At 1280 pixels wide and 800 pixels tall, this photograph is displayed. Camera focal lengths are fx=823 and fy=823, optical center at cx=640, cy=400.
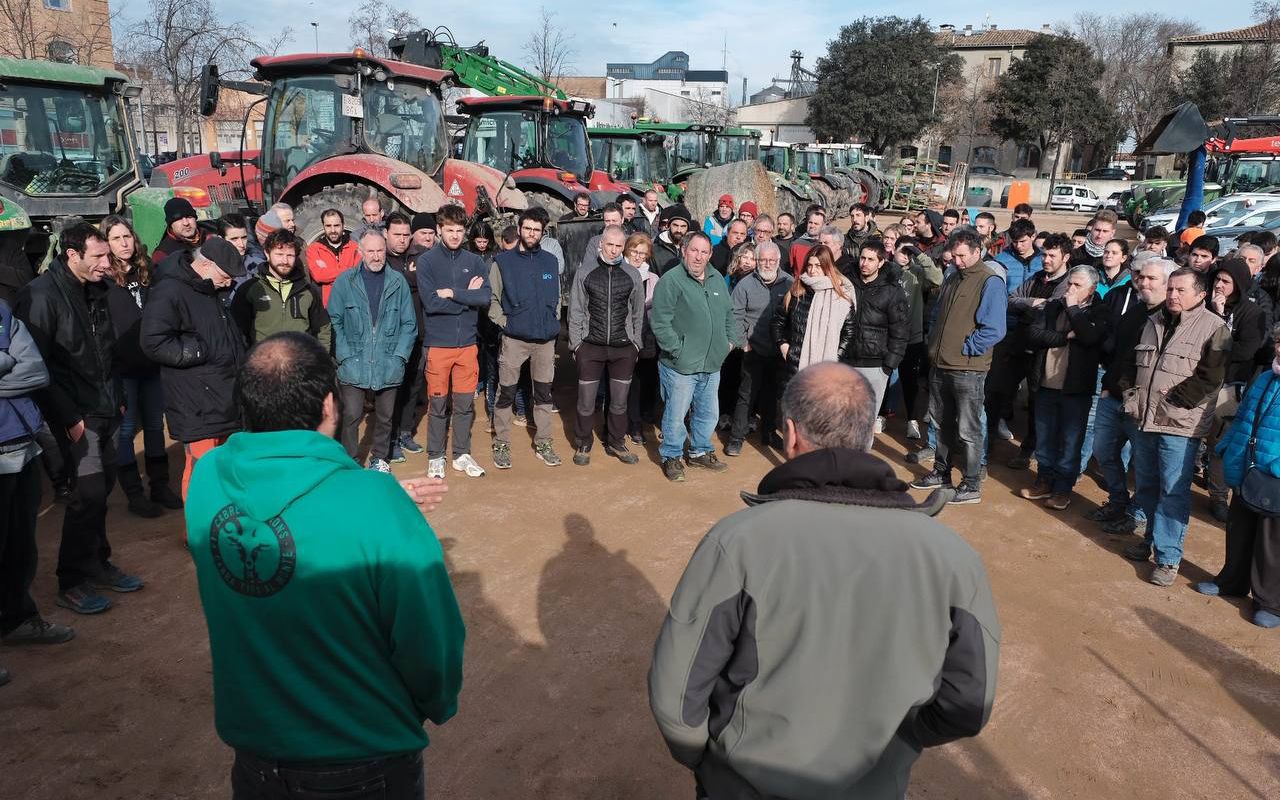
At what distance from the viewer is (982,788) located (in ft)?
9.95

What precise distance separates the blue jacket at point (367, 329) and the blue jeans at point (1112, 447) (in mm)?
4426

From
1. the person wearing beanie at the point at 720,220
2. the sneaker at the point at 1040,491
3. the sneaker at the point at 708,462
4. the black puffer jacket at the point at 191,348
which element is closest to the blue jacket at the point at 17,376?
the black puffer jacket at the point at 191,348

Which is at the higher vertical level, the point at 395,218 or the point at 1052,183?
the point at 1052,183

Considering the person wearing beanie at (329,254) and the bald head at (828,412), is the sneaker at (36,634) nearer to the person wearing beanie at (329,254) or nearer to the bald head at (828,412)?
the person wearing beanie at (329,254)

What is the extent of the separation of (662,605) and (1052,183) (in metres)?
34.8

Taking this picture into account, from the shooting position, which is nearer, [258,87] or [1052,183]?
[258,87]

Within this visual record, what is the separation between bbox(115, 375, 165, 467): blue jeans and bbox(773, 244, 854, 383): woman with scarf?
4.13 metres

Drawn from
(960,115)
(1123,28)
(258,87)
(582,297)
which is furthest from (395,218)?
(1123,28)

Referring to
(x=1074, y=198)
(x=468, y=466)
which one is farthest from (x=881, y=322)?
(x=1074, y=198)

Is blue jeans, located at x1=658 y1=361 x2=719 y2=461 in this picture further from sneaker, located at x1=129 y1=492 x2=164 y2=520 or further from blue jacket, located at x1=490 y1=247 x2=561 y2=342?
sneaker, located at x1=129 y1=492 x2=164 y2=520

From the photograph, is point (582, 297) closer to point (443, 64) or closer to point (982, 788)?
point (982, 788)

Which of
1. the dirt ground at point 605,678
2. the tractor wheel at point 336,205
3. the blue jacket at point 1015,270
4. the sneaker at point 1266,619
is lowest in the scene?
the dirt ground at point 605,678

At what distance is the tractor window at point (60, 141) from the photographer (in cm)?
751

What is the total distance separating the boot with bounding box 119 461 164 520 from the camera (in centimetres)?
508
